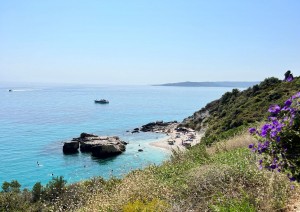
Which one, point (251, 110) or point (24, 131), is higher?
point (251, 110)

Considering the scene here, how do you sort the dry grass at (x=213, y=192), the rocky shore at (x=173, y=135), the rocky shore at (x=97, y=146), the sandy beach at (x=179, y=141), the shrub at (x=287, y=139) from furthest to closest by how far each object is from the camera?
1. the rocky shore at (x=173, y=135)
2. the sandy beach at (x=179, y=141)
3. the rocky shore at (x=97, y=146)
4. the dry grass at (x=213, y=192)
5. the shrub at (x=287, y=139)

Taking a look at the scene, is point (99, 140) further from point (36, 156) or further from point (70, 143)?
point (36, 156)

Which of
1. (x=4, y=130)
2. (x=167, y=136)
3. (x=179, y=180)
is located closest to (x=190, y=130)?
(x=167, y=136)

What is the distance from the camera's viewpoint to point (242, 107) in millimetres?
61094

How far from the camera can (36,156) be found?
5650 centimetres

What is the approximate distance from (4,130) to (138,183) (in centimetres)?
8784

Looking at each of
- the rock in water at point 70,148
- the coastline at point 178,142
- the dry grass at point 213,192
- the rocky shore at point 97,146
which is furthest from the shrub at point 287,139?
the rock in water at point 70,148

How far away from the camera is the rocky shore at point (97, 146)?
57.0m

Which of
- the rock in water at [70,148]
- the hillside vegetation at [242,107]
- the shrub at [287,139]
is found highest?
the shrub at [287,139]

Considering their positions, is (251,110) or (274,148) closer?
(274,148)

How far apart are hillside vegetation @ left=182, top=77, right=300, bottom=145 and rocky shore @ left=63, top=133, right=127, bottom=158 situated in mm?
17360

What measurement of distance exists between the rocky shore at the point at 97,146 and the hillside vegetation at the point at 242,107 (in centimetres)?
1736

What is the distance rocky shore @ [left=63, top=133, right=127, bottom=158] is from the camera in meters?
57.0

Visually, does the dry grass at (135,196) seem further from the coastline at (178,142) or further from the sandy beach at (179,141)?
the sandy beach at (179,141)
